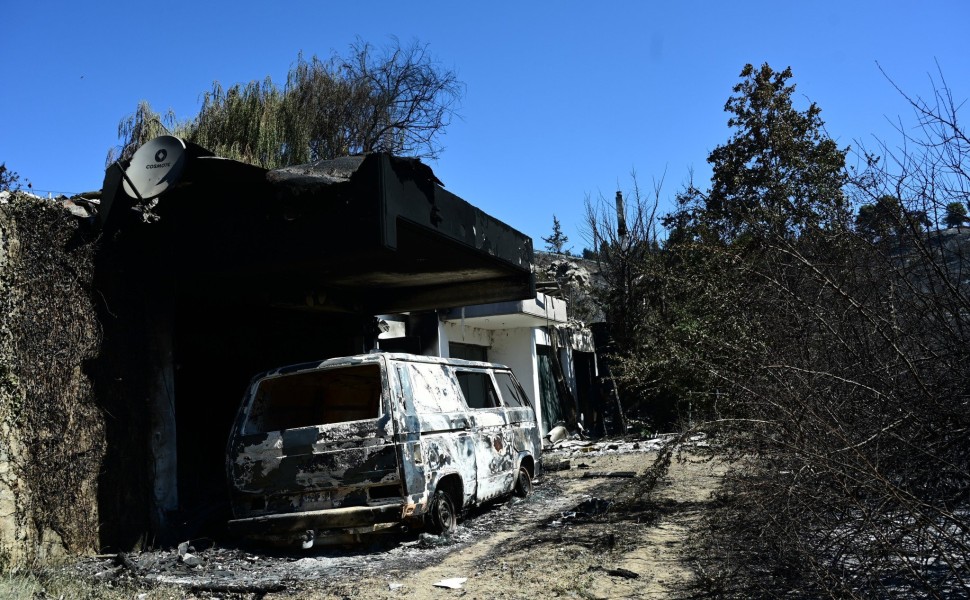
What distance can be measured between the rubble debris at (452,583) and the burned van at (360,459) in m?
1.02

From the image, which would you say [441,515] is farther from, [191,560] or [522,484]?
[522,484]

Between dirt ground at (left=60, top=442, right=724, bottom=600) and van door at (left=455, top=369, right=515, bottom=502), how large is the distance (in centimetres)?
37

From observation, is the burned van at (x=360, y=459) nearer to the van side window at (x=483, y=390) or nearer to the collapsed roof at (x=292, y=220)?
the van side window at (x=483, y=390)

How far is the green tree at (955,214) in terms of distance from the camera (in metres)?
4.36

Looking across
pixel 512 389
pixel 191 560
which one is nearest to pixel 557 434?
pixel 512 389

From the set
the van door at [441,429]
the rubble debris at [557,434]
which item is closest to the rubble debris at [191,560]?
the van door at [441,429]

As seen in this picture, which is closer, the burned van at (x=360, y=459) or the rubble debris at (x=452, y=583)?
the rubble debris at (x=452, y=583)

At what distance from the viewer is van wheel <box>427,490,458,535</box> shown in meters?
7.63

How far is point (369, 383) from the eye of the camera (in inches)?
356

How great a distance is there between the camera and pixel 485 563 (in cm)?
675

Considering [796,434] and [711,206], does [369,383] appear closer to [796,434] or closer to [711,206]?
[796,434]

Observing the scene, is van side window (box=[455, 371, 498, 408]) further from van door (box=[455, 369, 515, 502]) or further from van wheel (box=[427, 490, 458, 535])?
van wheel (box=[427, 490, 458, 535])

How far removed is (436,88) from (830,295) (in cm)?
1961

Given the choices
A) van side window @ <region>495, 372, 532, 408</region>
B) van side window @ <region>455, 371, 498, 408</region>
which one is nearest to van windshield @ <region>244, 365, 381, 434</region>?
van side window @ <region>455, 371, 498, 408</region>
